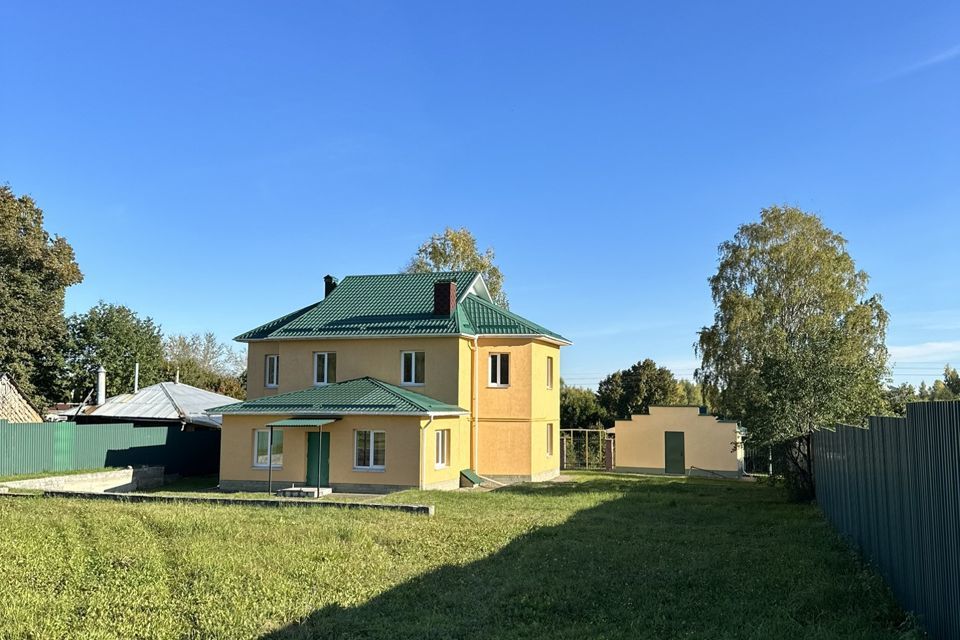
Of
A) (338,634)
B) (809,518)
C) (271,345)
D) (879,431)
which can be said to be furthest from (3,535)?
(271,345)

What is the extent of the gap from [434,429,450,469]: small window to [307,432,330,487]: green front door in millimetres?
3376

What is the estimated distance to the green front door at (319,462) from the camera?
23.6 m

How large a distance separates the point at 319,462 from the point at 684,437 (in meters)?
16.5

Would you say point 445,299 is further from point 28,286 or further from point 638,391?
point 638,391

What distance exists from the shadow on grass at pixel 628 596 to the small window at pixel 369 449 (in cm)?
1092

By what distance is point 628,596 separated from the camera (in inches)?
347

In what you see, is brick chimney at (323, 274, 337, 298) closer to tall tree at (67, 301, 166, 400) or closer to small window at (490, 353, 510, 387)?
small window at (490, 353, 510, 387)

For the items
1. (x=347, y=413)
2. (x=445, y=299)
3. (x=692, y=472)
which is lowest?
(x=692, y=472)

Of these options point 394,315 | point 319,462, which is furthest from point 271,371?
point 319,462

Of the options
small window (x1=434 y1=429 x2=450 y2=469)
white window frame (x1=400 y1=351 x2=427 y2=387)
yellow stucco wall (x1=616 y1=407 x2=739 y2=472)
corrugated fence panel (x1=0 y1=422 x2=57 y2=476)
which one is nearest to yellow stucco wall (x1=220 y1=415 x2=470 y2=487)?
small window (x1=434 y1=429 x2=450 y2=469)

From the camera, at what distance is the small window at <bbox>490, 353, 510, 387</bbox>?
27.4 m

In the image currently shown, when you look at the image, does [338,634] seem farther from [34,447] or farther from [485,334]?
[34,447]

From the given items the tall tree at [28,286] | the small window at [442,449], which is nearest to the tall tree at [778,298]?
the small window at [442,449]

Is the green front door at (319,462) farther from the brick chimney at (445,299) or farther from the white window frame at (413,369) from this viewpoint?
the brick chimney at (445,299)
